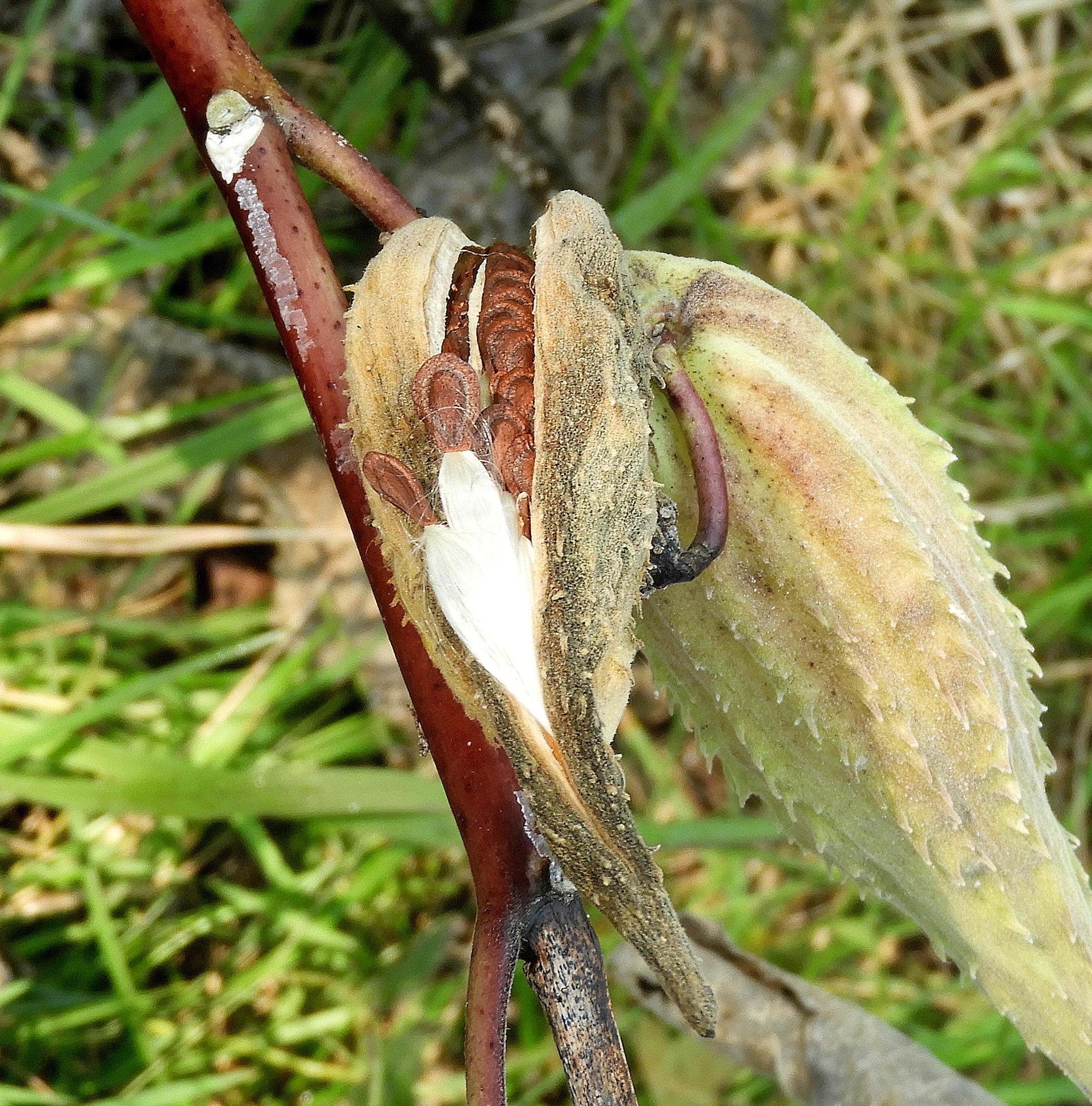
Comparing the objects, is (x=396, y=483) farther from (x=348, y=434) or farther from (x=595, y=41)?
(x=595, y=41)

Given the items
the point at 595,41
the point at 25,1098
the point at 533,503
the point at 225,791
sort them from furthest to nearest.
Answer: the point at 595,41
the point at 225,791
the point at 25,1098
the point at 533,503

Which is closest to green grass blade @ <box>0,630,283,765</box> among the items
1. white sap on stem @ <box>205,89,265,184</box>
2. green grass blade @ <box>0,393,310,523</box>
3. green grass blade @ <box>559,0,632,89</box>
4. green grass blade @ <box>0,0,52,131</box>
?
green grass blade @ <box>0,393,310,523</box>

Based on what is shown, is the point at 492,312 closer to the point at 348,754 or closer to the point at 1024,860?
the point at 1024,860

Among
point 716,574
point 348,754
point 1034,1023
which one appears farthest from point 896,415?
point 348,754

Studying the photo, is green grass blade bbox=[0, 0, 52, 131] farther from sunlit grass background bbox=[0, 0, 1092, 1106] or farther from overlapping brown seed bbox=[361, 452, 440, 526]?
overlapping brown seed bbox=[361, 452, 440, 526]

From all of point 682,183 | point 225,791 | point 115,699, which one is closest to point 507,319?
point 225,791

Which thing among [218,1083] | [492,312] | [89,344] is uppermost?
[89,344]
